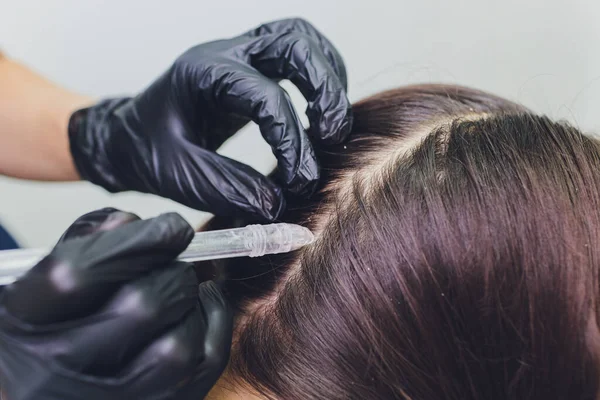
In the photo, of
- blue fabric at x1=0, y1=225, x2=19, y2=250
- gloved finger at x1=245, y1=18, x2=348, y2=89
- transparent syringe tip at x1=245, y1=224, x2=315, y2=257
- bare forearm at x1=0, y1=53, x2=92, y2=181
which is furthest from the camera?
blue fabric at x1=0, y1=225, x2=19, y2=250

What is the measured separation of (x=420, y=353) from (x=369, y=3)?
0.96 m

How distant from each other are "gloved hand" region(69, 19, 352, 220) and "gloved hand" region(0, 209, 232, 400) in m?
0.18

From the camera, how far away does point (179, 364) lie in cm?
55

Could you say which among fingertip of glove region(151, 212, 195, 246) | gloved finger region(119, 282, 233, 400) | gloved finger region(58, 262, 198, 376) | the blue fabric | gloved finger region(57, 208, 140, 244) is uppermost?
fingertip of glove region(151, 212, 195, 246)

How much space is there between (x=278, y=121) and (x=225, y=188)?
0.13 metres

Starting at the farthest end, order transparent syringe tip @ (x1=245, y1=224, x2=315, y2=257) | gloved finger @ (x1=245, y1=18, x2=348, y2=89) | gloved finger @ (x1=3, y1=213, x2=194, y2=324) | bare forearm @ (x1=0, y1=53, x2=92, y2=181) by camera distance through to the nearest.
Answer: bare forearm @ (x1=0, y1=53, x2=92, y2=181), gloved finger @ (x1=245, y1=18, x2=348, y2=89), transparent syringe tip @ (x1=245, y1=224, x2=315, y2=257), gloved finger @ (x1=3, y1=213, x2=194, y2=324)

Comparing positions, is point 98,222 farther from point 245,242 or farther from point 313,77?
point 313,77

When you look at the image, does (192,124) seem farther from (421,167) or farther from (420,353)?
(420,353)

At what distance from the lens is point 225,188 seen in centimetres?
73

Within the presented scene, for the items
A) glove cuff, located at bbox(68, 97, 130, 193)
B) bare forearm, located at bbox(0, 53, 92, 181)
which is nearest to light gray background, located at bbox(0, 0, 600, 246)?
bare forearm, located at bbox(0, 53, 92, 181)

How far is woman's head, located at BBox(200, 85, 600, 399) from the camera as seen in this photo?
56 centimetres

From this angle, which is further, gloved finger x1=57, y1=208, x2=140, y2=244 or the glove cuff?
the glove cuff

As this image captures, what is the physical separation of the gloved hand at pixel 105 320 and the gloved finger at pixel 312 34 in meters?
0.42

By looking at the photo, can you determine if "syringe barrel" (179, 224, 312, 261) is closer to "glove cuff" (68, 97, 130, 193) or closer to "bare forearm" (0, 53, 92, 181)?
"glove cuff" (68, 97, 130, 193)
